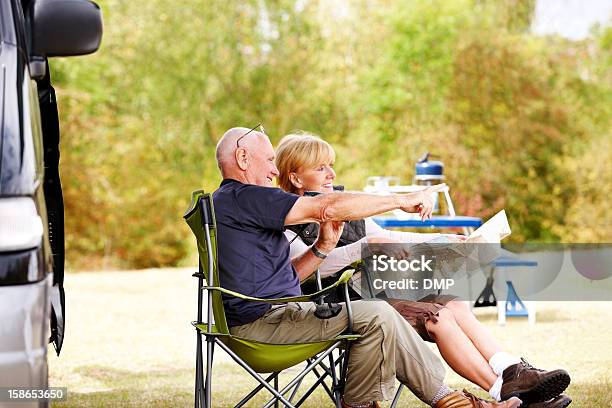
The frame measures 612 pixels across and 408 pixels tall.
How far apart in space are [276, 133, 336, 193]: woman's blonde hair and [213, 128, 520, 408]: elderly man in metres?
0.46

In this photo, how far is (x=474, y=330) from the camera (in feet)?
11.5

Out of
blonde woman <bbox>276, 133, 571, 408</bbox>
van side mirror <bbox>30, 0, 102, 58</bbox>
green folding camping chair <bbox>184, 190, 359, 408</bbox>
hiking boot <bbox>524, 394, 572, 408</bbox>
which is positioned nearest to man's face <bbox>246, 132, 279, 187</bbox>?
green folding camping chair <bbox>184, 190, 359, 408</bbox>

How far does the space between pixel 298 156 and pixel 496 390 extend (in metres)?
1.02

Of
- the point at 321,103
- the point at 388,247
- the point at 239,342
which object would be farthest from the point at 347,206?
the point at 321,103

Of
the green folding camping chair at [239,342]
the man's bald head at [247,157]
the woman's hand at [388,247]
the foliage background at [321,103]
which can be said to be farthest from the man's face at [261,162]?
the foliage background at [321,103]

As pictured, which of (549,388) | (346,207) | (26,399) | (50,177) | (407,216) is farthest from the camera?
(407,216)

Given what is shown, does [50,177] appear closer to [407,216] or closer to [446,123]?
[407,216]

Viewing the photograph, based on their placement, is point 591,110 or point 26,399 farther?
point 591,110

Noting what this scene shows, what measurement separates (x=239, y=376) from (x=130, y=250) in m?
9.90

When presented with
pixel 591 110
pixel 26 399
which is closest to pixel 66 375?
pixel 26 399

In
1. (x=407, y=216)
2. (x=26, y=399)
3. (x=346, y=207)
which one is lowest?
(x=407, y=216)

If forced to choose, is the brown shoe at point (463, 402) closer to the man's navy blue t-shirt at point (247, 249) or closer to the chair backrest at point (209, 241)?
the man's navy blue t-shirt at point (247, 249)

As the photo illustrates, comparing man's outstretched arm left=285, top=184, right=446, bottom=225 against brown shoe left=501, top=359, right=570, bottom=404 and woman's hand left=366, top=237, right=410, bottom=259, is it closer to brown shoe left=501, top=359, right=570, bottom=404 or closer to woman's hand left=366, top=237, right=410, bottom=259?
woman's hand left=366, top=237, right=410, bottom=259

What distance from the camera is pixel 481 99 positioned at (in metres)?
14.8
